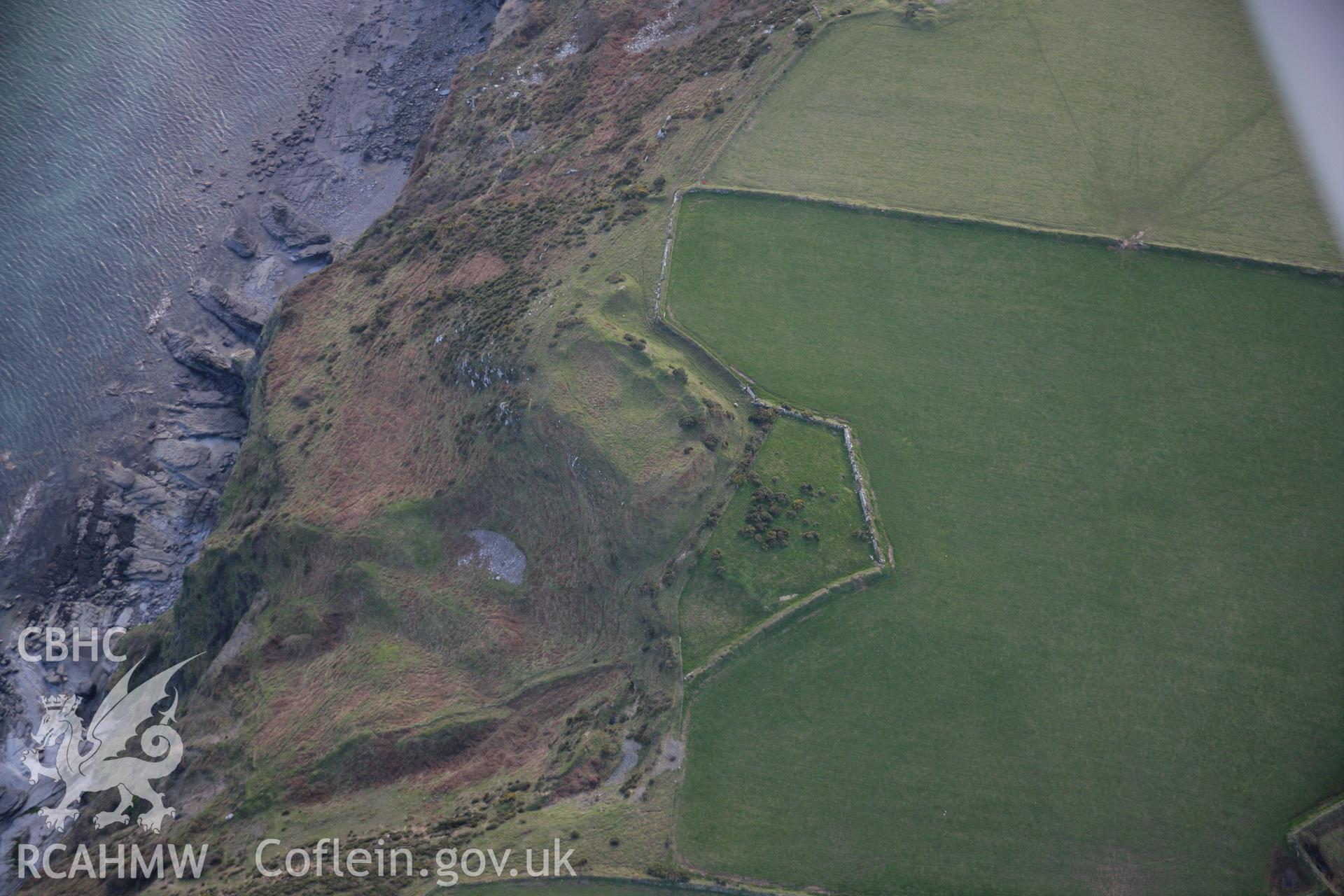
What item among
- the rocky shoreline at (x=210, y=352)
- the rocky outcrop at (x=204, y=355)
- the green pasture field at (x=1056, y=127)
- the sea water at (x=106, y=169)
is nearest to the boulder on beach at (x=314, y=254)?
the rocky shoreline at (x=210, y=352)

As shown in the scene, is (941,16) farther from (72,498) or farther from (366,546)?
(72,498)

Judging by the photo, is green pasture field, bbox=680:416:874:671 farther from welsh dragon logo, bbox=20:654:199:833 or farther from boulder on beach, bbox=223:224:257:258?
boulder on beach, bbox=223:224:257:258

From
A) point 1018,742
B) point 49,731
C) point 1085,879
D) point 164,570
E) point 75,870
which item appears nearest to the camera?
point 1085,879

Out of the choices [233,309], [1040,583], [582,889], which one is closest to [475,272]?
[233,309]

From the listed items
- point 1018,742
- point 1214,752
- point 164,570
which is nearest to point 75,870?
point 164,570

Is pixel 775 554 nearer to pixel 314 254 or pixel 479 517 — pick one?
pixel 479 517
